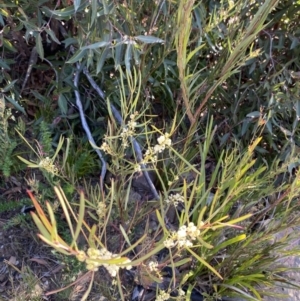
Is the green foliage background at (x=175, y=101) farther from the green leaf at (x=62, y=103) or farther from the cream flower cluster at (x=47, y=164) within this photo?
the cream flower cluster at (x=47, y=164)

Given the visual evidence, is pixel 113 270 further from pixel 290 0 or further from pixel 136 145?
pixel 290 0

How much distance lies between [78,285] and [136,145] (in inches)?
18.0

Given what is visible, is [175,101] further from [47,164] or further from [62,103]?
[47,164]

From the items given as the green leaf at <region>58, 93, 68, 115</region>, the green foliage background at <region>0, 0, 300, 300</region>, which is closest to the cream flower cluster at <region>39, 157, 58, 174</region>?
the green foliage background at <region>0, 0, 300, 300</region>

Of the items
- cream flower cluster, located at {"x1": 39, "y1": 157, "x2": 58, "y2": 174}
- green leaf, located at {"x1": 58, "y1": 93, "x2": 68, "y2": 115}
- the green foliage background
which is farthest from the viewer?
green leaf, located at {"x1": 58, "y1": 93, "x2": 68, "y2": 115}

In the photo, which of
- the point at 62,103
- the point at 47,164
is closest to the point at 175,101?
the point at 62,103

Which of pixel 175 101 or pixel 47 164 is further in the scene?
pixel 175 101

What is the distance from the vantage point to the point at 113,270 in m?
0.64

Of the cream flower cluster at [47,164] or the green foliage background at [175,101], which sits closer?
the cream flower cluster at [47,164]

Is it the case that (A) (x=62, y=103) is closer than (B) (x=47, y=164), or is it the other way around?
(B) (x=47, y=164)

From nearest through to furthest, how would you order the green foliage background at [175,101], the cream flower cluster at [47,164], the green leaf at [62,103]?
the cream flower cluster at [47,164], the green foliage background at [175,101], the green leaf at [62,103]

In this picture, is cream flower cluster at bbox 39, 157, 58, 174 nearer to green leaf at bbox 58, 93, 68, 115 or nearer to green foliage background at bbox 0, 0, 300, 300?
green foliage background at bbox 0, 0, 300, 300

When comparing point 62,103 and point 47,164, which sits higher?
point 47,164

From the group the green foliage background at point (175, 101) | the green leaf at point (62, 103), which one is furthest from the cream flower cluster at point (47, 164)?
the green leaf at point (62, 103)
